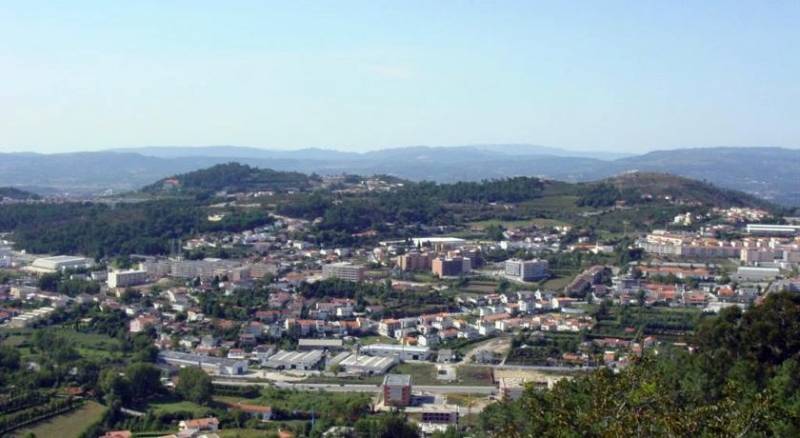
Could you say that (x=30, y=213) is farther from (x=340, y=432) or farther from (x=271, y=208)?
(x=340, y=432)

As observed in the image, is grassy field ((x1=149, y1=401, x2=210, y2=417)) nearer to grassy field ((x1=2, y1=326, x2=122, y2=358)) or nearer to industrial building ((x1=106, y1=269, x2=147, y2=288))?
grassy field ((x1=2, y1=326, x2=122, y2=358))

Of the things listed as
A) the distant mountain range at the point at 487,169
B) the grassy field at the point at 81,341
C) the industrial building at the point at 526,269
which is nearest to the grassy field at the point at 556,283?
the industrial building at the point at 526,269

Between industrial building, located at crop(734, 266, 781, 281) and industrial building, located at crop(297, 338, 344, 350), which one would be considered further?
industrial building, located at crop(734, 266, 781, 281)

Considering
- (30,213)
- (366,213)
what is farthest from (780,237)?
(30,213)

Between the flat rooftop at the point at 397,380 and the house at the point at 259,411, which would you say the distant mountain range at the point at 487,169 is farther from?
the house at the point at 259,411

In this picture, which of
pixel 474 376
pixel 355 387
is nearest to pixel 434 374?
pixel 474 376

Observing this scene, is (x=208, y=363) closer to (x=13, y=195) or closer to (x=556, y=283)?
(x=556, y=283)

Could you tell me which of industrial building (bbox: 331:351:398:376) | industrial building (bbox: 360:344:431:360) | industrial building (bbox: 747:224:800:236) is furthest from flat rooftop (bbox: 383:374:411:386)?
industrial building (bbox: 747:224:800:236)
